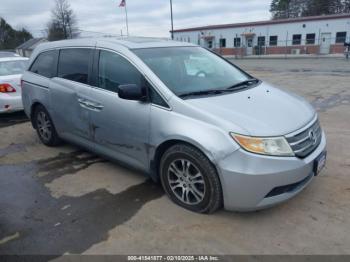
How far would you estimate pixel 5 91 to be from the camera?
6715 millimetres

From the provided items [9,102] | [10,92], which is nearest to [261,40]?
[10,92]

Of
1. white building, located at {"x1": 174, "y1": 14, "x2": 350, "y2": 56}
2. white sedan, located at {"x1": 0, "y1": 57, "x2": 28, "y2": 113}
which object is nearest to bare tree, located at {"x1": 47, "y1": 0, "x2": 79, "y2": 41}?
white building, located at {"x1": 174, "y1": 14, "x2": 350, "y2": 56}

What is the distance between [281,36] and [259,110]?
42639 millimetres

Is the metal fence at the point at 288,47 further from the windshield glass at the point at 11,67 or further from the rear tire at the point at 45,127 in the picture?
the rear tire at the point at 45,127

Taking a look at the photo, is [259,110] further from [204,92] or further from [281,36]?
[281,36]

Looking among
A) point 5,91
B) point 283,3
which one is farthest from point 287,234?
point 283,3

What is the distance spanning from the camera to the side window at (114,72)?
348 centimetres

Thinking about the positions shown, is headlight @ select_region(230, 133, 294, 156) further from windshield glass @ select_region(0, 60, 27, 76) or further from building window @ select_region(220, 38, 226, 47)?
building window @ select_region(220, 38, 226, 47)

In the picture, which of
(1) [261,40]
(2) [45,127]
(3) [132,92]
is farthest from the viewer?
(1) [261,40]

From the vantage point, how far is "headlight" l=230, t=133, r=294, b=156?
2664 mm

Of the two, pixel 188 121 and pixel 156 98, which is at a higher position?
pixel 156 98

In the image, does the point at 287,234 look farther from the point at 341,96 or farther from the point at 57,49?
the point at 341,96

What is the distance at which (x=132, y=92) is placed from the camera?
321 centimetres

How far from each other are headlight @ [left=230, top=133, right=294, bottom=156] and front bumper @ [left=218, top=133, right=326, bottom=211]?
4cm
